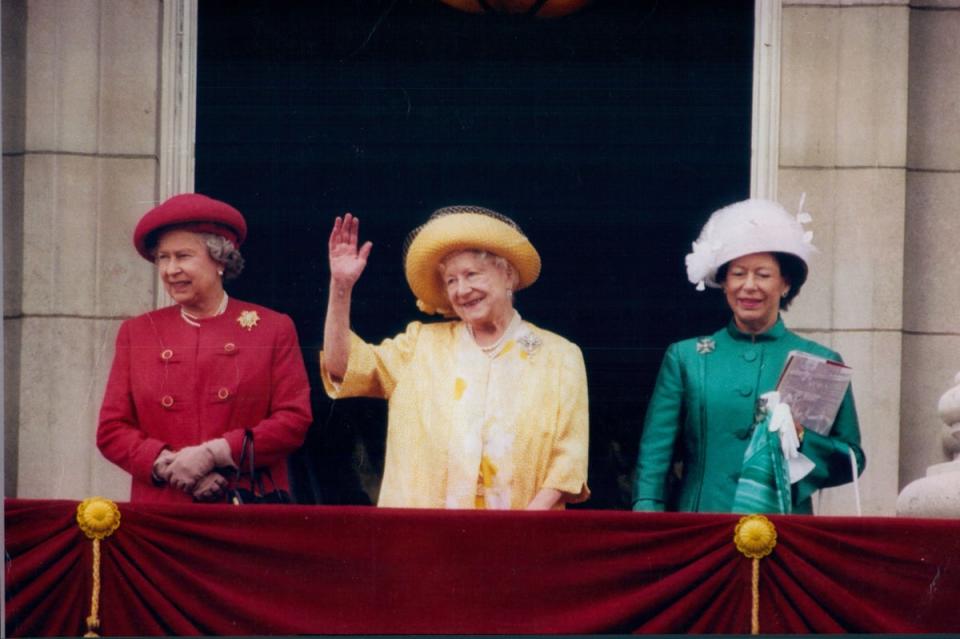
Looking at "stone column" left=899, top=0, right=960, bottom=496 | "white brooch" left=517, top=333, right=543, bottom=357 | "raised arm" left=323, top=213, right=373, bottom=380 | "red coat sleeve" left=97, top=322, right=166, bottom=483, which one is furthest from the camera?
"stone column" left=899, top=0, right=960, bottom=496

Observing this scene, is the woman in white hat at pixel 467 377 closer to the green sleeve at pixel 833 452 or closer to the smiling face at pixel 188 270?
the smiling face at pixel 188 270

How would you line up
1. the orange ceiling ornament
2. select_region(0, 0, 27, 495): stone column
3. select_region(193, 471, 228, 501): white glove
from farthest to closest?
the orange ceiling ornament, select_region(0, 0, 27, 495): stone column, select_region(193, 471, 228, 501): white glove

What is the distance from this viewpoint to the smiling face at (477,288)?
12.8 m

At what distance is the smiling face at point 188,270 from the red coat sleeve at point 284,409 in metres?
0.38

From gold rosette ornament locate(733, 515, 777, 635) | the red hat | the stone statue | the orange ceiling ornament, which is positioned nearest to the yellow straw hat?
the red hat

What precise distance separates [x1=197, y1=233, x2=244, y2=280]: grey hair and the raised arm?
1.46 ft

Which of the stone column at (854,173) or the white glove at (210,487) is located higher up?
the stone column at (854,173)

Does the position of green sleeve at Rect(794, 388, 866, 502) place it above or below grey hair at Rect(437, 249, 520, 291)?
below

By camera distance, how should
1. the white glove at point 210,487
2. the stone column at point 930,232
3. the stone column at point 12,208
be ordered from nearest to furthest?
the white glove at point 210,487 → the stone column at point 12,208 → the stone column at point 930,232

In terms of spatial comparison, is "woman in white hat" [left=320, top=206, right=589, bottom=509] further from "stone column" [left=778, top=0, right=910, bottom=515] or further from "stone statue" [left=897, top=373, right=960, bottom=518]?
"stone statue" [left=897, top=373, right=960, bottom=518]

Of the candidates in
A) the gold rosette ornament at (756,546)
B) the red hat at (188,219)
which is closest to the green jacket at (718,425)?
the gold rosette ornament at (756,546)

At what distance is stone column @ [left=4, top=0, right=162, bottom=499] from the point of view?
508 inches

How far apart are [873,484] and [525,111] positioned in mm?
2428

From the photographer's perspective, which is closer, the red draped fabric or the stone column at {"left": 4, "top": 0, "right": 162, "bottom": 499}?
the red draped fabric
